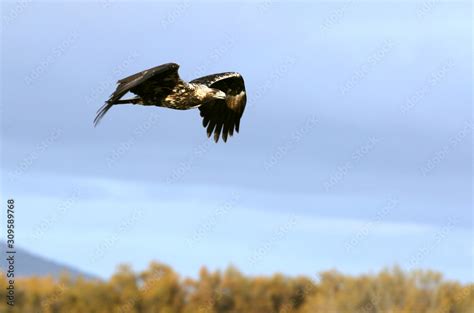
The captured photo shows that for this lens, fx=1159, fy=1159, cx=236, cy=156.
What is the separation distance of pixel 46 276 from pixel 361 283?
15307 mm

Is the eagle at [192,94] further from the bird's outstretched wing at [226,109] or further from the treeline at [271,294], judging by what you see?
the treeline at [271,294]

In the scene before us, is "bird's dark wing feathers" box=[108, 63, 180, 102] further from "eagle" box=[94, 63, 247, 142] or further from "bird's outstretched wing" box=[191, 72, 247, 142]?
"bird's outstretched wing" box=[191, 72, 247, 142]

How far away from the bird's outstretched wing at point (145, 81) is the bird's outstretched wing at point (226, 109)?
138 inches

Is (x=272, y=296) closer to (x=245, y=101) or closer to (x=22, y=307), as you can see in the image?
(x=22, y=307)

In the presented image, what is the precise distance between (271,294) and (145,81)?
36.3 meters

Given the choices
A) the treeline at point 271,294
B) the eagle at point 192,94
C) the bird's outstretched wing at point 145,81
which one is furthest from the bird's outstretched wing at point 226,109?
the treeline at point 271,294

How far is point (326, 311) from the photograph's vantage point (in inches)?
2087

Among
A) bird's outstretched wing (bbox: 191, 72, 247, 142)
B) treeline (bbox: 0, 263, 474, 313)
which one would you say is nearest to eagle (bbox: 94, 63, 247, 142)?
bird's outstretched wing (bbox: 191, 72, 247, 142)

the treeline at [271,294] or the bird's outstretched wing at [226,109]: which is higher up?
the treeline at [271,294]

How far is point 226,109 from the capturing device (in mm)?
21859

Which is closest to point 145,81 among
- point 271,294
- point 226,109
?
point 226,109

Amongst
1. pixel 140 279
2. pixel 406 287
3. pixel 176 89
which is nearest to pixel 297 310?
pixel 406 287

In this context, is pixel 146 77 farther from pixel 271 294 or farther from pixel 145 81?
pixel 271 294

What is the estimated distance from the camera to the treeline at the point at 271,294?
49.9m
